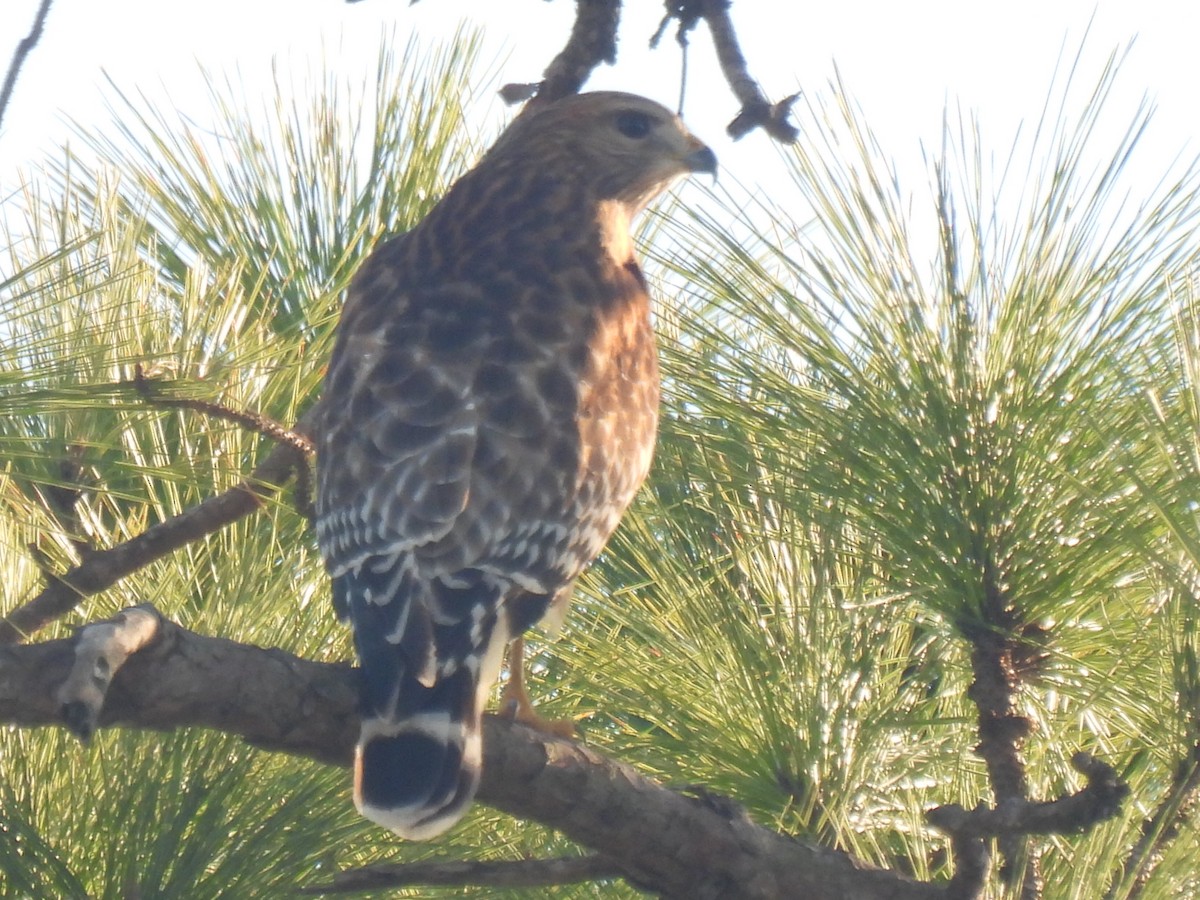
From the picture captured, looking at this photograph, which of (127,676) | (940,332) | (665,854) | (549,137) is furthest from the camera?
(549,137)

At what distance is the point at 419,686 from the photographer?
1993 millimetres

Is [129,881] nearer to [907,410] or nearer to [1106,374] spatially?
[907,410]

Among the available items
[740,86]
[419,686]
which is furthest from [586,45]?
[419,686]

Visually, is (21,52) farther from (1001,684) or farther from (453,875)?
(1001,684)

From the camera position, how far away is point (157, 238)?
351cm

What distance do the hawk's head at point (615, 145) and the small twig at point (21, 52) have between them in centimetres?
178

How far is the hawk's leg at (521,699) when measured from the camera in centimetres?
249

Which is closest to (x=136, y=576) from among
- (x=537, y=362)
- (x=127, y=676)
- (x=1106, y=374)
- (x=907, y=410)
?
(x=537, y=362)

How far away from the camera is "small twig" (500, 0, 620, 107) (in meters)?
2.10

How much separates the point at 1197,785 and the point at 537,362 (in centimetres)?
111

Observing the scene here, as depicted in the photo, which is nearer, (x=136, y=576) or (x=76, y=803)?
(x=76, y=803)

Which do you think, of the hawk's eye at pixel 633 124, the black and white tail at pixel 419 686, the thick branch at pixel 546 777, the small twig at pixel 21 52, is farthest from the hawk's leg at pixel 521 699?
the small twig at pixel 21 52

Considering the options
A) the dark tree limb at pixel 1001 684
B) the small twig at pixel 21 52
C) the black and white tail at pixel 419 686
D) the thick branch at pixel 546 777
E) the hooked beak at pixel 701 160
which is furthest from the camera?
the hooked beak at pixel 701 160

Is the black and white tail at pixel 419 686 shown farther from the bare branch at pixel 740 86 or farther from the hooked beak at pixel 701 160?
the hooked beak at pixel 701 160
